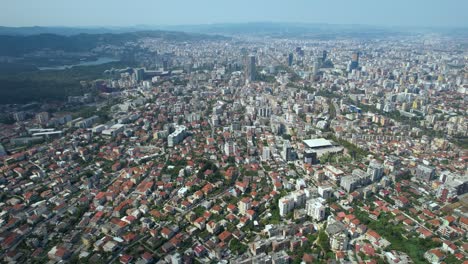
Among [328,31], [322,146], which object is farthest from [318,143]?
[328,31]

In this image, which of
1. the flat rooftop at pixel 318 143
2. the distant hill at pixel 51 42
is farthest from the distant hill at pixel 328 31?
the flat rooftop at pixel 318 143

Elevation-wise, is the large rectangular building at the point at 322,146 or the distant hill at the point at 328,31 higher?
the distant hill at the point at 328,31

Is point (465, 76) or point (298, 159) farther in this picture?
point (465, 76)

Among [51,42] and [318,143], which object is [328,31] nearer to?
[51,42]

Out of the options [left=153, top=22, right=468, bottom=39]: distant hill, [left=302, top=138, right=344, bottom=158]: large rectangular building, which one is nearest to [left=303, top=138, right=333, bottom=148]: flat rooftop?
[left=302, top=138, right=344, bottom=158]: large rectangular building

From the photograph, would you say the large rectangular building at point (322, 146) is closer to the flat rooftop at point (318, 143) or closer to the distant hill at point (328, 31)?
the flat rooftop at point (318, 143)

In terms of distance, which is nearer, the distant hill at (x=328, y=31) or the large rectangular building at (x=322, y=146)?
the large rectangular building at (x=322, y=146)

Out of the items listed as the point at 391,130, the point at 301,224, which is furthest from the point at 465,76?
the point at 301,224

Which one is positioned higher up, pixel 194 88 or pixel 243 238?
pixel 194 88

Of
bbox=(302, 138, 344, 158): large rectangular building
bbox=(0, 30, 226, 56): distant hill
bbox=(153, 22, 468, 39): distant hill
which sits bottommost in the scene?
bbox=(302, 138, 344, 158): large rectangular building

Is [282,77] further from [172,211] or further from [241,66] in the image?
[172,211]

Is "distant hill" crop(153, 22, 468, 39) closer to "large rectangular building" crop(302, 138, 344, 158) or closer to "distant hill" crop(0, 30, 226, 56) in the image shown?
"distant hill" crop(0, 30, 226, 56)
